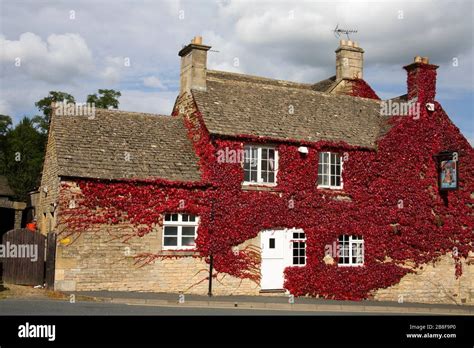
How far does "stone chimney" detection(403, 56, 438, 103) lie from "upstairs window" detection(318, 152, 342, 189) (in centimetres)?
482

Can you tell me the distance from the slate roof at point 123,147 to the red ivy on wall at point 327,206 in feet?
1.66

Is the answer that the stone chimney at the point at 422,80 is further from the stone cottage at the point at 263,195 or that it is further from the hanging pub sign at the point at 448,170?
the hanging pub sign at the point at 448,170

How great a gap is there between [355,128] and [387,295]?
7300 millimetres

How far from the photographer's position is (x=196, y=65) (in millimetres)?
24375

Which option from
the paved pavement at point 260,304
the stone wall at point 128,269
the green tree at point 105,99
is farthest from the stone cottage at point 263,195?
the green tree at point 105,99

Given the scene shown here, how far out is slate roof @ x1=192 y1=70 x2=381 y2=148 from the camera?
23094 millimetres

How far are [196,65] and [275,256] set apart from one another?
8.68 metres

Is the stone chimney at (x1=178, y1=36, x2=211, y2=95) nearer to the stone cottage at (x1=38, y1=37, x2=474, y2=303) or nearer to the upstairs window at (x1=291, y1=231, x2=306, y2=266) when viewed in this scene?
the stone cottage at (x1=38, y1=37, x2=474, y2=303)

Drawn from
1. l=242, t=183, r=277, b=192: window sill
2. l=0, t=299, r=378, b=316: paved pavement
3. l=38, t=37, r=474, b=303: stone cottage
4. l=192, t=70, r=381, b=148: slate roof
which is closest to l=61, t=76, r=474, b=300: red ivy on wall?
l=38, t=37, r=474, b=303: stone cottage

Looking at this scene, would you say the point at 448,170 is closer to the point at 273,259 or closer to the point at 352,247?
the point at 352,247


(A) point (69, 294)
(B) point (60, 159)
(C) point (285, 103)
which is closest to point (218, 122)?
(C) point (285, 103)

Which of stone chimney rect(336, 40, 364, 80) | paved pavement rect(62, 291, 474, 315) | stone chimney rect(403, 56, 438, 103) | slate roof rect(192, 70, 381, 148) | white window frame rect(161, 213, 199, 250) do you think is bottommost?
paved pavement rect(62, 291, 474, 315)

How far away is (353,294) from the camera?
22.9 meters
